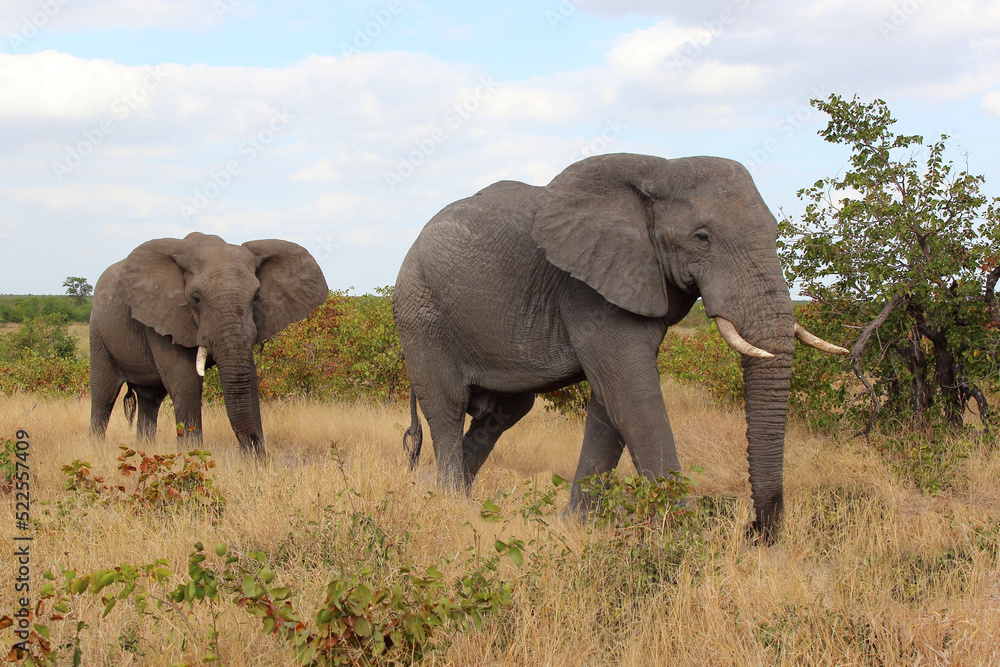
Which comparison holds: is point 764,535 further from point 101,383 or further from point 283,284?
point 101,383

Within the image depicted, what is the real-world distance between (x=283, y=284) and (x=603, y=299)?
4.67 m

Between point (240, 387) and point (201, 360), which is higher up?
point (201, 360)

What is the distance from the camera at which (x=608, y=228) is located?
18.1 feet

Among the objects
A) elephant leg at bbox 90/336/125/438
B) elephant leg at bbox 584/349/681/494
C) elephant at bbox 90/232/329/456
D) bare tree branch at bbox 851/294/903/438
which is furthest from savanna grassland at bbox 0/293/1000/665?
elephant leg at bbox 90/336/125/438

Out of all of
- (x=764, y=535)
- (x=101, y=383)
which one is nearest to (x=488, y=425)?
(x=764, y=535)

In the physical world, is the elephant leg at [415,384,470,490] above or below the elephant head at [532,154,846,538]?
below

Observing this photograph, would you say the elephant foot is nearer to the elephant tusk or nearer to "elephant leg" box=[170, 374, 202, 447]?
the elephant tusk

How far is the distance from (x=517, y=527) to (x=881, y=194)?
4.64 meters

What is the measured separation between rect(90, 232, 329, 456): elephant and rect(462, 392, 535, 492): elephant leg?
2217mm

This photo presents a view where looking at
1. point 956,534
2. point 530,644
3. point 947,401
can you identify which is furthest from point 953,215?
point 530,644

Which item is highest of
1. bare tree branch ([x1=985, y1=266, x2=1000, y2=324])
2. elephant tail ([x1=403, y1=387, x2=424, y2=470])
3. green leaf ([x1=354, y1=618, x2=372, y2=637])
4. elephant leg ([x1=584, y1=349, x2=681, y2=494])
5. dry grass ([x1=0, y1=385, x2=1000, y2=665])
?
bare tree branch ([x1=985, y1=266, x2=1000, y2=324])

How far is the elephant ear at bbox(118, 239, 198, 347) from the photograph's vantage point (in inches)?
346

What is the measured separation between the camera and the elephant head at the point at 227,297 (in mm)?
8445

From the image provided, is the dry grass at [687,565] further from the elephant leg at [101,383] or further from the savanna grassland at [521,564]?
the elephant leg at [101,383]
